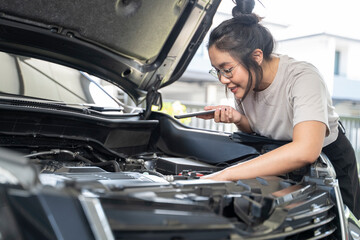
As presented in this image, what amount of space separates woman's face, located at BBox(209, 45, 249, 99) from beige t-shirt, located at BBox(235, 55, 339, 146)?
0.18 metres

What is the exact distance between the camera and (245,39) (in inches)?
66.9

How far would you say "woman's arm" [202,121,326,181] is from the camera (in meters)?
1.54

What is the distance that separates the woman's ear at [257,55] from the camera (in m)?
1.71

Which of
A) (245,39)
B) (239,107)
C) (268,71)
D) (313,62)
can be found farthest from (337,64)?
(245,39)

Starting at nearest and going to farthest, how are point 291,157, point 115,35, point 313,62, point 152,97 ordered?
point 291,157 → point 115,35 → point 152,97 → point 313,62

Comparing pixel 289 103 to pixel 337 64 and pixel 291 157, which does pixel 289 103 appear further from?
pixel 337 64

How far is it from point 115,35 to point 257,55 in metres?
0.75

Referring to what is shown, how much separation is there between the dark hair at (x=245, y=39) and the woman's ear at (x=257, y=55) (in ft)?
0.04

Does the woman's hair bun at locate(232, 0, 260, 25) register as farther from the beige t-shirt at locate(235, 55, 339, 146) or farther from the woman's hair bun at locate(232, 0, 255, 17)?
the beige t-shirt at locate(235, 55, 339, 146)

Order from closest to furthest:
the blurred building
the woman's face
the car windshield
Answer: the woman's face
the car windshield
the blurred building

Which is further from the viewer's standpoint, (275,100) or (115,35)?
(115,35)

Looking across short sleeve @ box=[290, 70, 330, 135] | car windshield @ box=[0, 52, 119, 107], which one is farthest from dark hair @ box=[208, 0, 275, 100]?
car windshield @ box=[0, 52, 119, 107]

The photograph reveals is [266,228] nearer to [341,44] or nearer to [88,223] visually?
[88,223]

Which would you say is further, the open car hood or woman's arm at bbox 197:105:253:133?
woman's arm at bbox 197:105:253:133
